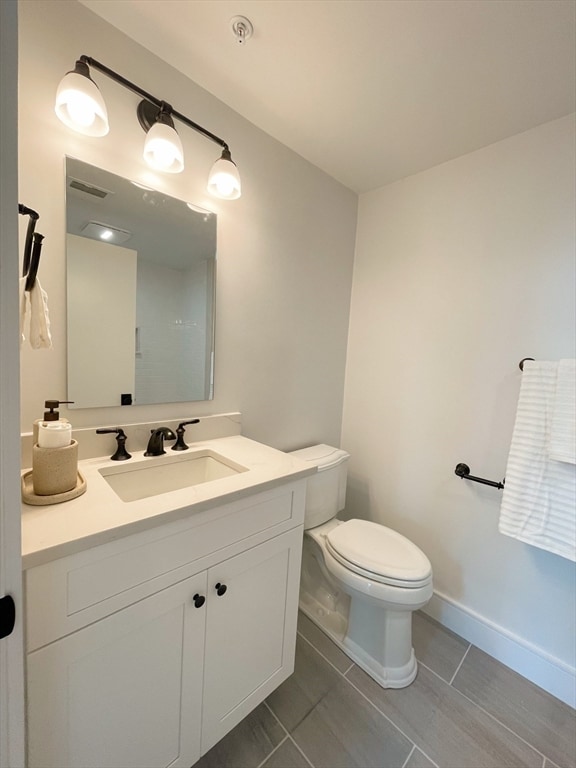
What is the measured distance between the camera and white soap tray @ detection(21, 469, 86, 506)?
2.49ft

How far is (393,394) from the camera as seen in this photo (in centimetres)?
183

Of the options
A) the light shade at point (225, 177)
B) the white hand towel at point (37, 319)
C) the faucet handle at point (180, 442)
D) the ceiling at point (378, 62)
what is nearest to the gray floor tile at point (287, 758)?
the faucet handle at point (180, 442)

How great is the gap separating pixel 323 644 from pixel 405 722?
16.1 inches

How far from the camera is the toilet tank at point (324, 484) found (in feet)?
5.10

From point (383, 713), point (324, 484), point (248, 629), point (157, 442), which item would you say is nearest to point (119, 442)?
point (157, 442)

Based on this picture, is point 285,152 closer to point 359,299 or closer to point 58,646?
point 359,299

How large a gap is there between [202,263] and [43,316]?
2.10ft

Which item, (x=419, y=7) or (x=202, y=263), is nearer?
(x=419, y=7)

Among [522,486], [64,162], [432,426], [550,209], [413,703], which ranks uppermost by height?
[550,209]

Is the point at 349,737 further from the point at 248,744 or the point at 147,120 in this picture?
the point at 147,120

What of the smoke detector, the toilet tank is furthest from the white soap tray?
the smoke detector

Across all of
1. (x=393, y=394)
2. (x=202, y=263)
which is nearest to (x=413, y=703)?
(x=393, y=394)

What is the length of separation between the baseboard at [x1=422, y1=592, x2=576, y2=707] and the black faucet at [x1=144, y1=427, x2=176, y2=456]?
1.57 m

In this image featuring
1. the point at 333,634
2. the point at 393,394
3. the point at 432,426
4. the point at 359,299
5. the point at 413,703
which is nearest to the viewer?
the point at 413,703
